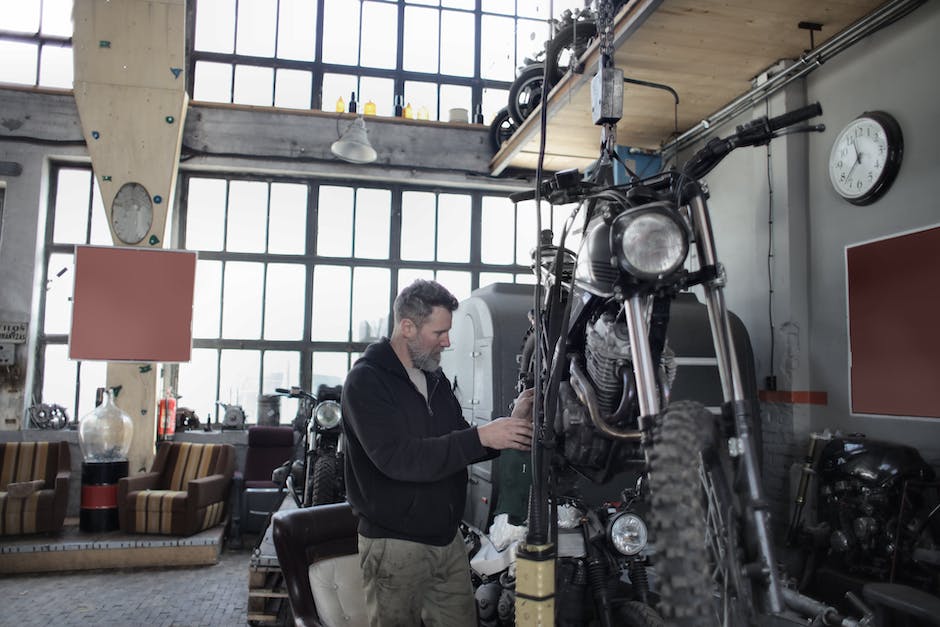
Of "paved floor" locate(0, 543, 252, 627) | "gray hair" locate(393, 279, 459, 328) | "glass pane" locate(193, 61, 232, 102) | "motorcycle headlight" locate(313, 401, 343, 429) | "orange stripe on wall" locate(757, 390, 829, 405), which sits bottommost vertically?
"paved floor" locate(0, 543, 252, 627)

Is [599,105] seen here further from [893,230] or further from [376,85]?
[376,85]

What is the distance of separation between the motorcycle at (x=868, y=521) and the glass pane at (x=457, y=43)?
6.09 meters

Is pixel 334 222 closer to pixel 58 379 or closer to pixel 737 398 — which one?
pixel 58 379

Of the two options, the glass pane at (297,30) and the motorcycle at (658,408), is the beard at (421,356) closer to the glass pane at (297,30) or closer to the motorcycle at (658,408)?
the motorcycle at (658,408)

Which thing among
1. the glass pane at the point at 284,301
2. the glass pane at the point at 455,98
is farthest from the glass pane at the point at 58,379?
the glass pane at the point at 455,98

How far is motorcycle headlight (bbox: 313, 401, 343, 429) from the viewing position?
5074 millimetres

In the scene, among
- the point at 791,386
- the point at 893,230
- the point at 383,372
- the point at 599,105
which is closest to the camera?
the point at 599,105

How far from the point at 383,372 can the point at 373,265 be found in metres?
5.67

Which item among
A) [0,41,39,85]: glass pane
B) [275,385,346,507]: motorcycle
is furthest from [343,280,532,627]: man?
[0,41,39,85]: glass pane

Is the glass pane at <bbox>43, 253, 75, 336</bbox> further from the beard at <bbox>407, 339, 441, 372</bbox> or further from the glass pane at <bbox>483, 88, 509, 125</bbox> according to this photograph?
the beard at <bbox>407, 339, 441, 372</bbox>

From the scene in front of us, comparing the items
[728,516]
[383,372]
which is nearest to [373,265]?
[383,372]

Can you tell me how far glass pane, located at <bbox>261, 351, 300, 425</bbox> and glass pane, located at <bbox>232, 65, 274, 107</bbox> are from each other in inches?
112

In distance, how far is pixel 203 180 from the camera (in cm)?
760

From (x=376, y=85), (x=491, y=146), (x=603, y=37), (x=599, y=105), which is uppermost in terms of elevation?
(x=376, y=85)
